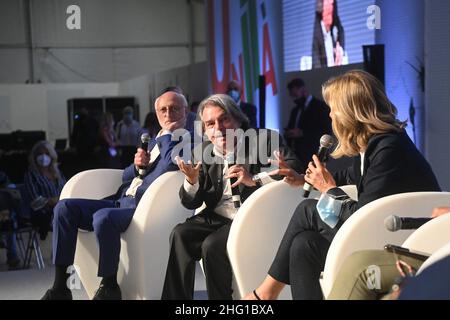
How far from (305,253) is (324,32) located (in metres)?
6.04

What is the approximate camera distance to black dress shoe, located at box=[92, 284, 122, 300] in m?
3.91

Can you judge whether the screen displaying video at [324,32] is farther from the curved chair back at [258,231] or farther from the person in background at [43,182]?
the curved chair back at [258,231]

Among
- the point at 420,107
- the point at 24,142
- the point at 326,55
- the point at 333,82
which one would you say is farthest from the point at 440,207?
the point at 24,142

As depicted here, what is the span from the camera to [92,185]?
466cm

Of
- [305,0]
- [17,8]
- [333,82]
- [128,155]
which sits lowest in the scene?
[128,155]

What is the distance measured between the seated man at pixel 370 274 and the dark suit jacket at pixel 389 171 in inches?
21.0

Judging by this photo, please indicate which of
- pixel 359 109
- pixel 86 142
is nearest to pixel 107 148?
pixel 86 142

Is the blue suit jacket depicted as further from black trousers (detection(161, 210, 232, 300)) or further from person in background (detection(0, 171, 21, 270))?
person in background (detection(0, 171, 21, 270))

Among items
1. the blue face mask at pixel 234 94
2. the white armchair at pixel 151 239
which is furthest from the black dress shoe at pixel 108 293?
the blue face mask at pixel 234 94

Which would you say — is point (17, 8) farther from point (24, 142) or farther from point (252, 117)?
point (252, 117)

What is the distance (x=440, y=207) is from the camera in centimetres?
275

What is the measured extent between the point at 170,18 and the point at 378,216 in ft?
57.1

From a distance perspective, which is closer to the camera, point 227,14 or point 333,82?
point 333,82

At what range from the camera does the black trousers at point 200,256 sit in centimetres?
345
